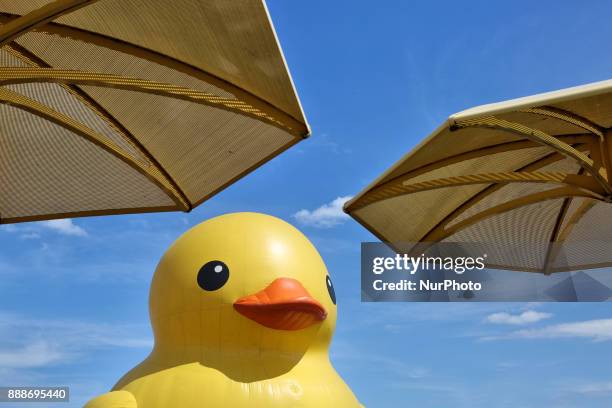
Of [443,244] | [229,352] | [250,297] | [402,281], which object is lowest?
[229,352]

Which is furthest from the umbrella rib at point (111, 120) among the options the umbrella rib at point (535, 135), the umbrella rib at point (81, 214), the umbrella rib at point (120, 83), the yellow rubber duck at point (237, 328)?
the umbrella rib at point (535, 135)

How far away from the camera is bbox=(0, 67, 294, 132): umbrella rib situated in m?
10.2

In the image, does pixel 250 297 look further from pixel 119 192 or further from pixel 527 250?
pixel 527 250

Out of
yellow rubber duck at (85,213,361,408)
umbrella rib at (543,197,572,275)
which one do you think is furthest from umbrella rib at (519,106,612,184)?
umbrella rib at (543,197,572,275)

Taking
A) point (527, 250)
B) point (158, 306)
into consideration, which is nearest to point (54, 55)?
point (158, 306)

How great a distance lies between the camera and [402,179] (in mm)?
13656

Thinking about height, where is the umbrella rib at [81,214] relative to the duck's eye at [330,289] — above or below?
above

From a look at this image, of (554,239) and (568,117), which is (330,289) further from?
(554,239)

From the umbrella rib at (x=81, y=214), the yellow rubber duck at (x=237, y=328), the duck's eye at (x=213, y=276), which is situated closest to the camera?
the yellow rubber duck at (x=237, y=328)

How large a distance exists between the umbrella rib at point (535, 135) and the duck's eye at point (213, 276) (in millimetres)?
3873

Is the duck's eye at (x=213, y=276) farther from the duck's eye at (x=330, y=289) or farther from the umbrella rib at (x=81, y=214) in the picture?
the umbrella rib at (x=81, y=214)

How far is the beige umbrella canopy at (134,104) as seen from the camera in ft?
35.1

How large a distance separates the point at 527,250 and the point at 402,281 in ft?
15.9

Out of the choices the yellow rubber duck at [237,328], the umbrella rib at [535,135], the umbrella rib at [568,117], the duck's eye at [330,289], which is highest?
the umbrella rib at [568,117]
